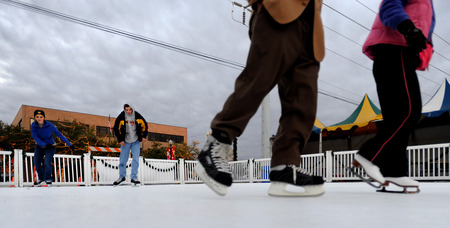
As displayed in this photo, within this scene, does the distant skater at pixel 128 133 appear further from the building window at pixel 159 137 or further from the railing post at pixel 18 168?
the building window at pixel 159 137

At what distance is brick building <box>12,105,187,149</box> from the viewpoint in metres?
36.8

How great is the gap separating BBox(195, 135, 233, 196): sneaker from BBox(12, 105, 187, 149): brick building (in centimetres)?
2794

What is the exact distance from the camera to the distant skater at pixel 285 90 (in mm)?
1507

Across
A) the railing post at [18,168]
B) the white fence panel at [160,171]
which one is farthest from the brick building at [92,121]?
the railing post at [18,168]

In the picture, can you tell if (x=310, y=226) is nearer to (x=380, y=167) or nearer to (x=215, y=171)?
(x=215, y=171)

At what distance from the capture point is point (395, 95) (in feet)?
6.37

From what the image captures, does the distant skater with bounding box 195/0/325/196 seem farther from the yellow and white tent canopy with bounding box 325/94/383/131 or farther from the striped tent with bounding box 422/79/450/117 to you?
the yellow and white tent canopy with bounding box 325/94/383/131

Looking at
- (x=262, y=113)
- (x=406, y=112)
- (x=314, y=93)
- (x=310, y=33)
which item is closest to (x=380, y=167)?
(x=406, y=112)

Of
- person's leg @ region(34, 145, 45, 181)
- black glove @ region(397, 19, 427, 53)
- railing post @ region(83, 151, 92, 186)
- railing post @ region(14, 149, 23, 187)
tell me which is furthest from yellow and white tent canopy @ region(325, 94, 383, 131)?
black glove @ region(397, 19, 427, 53)

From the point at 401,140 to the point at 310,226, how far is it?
4.91 feet

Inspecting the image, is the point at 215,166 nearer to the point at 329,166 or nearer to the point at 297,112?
the point at 297,112

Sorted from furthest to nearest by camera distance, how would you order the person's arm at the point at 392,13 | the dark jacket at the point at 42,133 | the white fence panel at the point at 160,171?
the white fence panel at the point at 160,171
the dark jacket at the point at 42,133
the person's arm at the point at 392,13

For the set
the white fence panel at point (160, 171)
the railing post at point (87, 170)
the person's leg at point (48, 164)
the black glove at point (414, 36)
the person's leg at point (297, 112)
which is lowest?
the white fence panel at point (160, 171)

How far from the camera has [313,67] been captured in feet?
5.55
